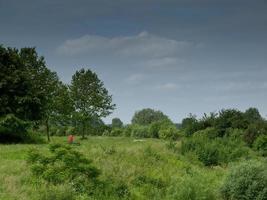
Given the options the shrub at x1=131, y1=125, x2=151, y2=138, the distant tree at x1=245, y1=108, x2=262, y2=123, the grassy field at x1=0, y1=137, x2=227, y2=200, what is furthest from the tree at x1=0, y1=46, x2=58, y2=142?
the shrub at x1=131, y1=125, x2=151, y2=138

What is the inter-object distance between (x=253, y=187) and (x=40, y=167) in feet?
33.2

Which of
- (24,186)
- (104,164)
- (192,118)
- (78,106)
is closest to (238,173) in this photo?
(104,164)

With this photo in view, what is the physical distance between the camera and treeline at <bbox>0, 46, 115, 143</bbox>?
127 feet

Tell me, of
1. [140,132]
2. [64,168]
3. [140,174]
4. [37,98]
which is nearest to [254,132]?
[37,98]

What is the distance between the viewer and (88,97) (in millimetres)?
65750

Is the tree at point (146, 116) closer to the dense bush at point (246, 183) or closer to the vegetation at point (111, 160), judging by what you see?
the vegetation at point (111, 160)

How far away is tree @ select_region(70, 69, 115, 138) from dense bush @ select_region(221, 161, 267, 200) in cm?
4109

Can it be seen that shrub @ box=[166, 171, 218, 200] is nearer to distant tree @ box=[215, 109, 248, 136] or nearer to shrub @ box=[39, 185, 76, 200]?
shrub @ box=[39, 185, 76, 200]

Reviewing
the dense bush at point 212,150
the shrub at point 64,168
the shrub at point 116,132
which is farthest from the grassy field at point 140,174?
the shrub at point 116,132

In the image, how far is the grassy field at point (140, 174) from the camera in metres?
20.8

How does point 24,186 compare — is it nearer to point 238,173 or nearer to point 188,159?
point 238,173

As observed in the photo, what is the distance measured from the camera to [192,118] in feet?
194

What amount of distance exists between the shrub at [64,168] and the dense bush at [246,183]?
668 centimetres

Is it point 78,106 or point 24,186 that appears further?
point 78,106
